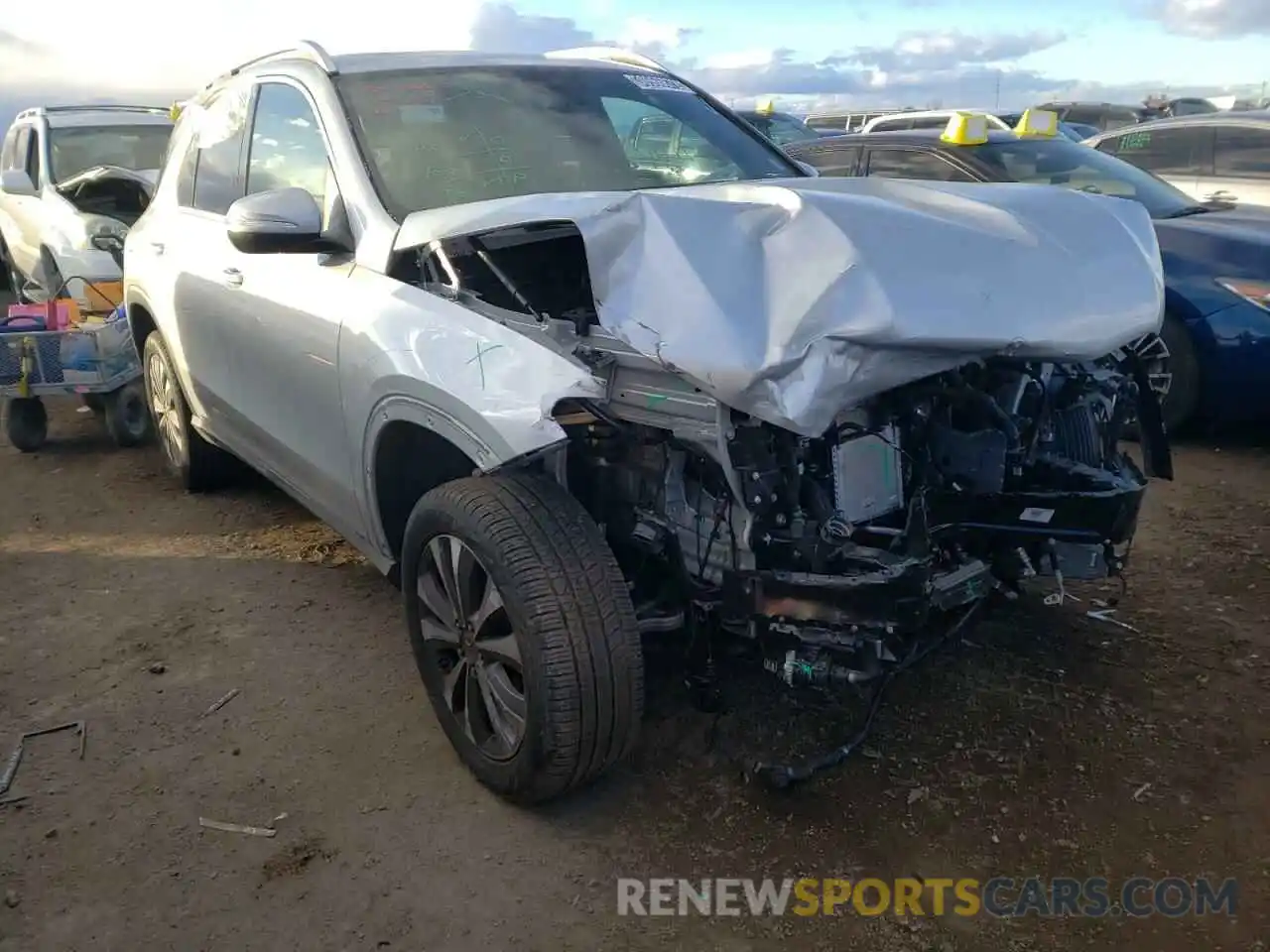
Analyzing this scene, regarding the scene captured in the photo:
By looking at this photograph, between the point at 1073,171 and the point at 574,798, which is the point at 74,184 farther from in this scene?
the point at 574,798

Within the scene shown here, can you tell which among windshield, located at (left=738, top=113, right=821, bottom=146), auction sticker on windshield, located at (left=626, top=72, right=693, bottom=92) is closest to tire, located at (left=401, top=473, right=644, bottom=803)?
auction sticker on windshield, located at (left=626, top=72, right=693, bottom=92)

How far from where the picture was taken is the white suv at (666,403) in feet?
8.10

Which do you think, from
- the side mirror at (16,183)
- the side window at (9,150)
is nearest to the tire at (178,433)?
the side mirror at (16,183)

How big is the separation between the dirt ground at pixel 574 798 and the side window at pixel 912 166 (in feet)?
10.1

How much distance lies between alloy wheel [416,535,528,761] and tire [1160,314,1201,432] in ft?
13.4

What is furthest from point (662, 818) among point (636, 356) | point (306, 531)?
point (306, 531)

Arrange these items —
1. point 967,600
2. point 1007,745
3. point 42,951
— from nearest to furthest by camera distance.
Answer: point 42,951, point 967,600, point 1007,745

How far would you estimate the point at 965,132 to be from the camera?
6.53 meters

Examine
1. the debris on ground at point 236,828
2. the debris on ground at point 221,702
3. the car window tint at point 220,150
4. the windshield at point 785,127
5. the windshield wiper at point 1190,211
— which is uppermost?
the car window tint at point 220,150

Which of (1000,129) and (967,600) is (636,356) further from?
(1000,129)

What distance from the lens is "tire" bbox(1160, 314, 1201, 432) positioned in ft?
17.9

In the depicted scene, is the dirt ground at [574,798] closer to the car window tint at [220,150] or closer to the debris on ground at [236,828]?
the debris on ground at [236,828]

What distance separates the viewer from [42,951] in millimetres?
2451

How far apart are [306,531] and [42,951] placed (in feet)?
8.40
